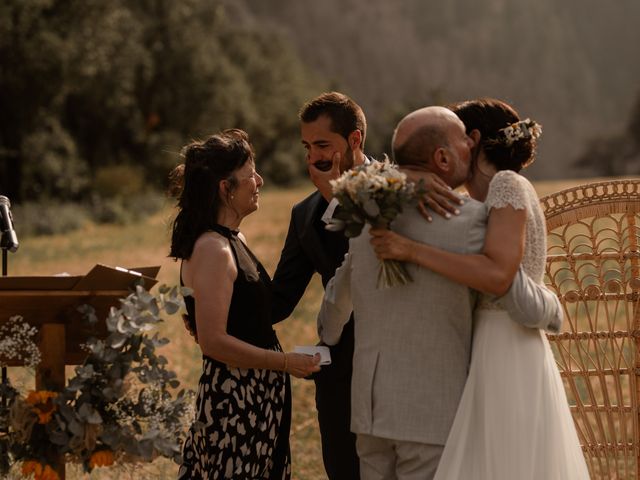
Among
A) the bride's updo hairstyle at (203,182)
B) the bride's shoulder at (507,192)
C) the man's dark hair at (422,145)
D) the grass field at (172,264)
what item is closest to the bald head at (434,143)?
the man's dark hair at (422,145)

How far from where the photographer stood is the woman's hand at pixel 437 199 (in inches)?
125

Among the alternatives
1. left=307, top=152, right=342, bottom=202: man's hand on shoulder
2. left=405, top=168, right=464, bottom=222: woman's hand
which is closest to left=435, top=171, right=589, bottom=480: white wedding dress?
left=405, top=168, right=464, bottom=222: woman's hand

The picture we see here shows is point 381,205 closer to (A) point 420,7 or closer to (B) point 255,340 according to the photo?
(B) point 255,340

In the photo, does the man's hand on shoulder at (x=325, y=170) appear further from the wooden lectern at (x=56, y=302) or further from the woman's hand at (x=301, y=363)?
the wooden lectern at (x=56, y=302)

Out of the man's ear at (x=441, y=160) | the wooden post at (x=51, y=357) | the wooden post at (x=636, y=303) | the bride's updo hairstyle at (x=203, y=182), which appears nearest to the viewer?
the man's ear at (x=441, y=160)

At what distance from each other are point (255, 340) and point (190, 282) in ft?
1.17

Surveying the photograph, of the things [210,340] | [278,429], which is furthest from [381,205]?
[278,429]

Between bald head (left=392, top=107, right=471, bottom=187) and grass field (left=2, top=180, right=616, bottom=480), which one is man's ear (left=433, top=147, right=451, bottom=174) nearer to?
bald head (left=392, top=107, right=471, bottom=187)

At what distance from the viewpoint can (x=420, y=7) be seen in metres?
110

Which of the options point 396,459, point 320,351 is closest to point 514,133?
point 320,351

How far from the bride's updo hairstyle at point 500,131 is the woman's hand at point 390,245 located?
23.3 inches

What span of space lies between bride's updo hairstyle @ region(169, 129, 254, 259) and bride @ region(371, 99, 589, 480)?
932 millimetres

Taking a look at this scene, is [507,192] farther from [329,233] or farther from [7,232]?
[7,232]

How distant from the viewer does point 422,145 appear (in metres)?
3.22
